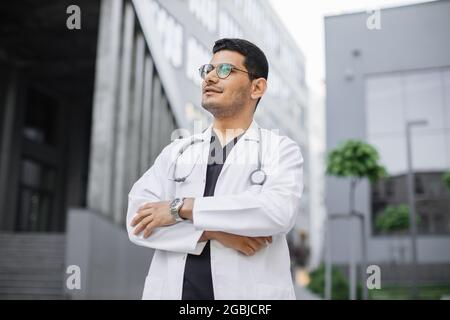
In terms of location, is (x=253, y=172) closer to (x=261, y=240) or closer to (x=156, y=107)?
(x=261, y=240)

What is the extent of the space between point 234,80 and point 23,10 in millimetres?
10103

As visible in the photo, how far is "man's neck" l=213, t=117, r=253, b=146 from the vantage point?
1813mm

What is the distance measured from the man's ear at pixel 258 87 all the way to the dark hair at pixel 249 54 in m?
0.01

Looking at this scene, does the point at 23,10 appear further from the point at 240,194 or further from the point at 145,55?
the point at 240,194

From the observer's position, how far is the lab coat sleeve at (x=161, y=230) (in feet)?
5.32

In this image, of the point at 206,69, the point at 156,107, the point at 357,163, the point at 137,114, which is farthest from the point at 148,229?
the point at 137,114

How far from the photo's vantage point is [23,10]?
10719 millimetres

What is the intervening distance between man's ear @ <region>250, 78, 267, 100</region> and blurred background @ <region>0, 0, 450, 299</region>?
0.50 meters

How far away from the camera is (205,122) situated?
265cm

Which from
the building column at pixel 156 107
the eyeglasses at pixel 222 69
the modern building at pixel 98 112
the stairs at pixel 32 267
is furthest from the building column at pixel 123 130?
the eyeglasses at pixel 222 69

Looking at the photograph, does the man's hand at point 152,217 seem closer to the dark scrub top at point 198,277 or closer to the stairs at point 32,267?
the dark scrub top at point 198,277

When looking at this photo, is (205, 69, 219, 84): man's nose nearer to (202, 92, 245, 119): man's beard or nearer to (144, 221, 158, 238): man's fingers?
(202, 92, 245, 119): man's beard

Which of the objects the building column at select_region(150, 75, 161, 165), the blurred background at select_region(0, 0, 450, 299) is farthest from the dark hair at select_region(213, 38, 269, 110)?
the building column at select_region(150, 75, 161, 165)

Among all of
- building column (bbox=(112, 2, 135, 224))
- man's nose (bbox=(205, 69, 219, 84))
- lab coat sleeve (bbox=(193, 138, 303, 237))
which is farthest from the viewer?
building column (bbox=(112, 2, 135, 224))
